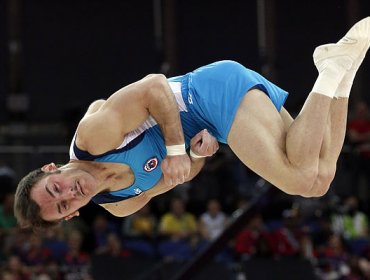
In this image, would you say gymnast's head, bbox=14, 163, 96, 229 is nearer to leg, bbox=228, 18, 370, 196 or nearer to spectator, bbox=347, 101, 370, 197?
leg, bbox=228, 18, 370, 196

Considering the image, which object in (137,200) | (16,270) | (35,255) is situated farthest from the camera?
(35,255)

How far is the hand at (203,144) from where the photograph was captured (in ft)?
14.8

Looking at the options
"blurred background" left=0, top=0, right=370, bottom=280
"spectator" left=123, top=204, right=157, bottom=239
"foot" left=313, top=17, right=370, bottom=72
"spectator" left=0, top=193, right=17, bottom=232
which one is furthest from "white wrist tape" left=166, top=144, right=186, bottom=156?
"spectator" left=0, top=193, right=17, bottom=232

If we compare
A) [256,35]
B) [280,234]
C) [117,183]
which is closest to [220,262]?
[280,234]

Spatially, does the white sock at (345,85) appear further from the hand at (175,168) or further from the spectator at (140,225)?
the spectator at (140,225)

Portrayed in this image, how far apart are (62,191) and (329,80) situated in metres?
1.61

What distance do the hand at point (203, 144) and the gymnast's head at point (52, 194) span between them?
594 millimetres

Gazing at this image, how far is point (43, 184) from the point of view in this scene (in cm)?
451

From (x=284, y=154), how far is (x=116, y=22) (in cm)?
1069

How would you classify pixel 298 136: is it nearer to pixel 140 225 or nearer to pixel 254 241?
pixel 254 241

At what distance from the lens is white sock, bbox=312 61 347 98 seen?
15.0 feet

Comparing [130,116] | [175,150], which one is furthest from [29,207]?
[175,150]

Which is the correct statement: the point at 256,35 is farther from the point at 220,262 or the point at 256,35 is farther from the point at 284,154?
the point at 284,154

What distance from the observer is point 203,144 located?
14.8 feet
